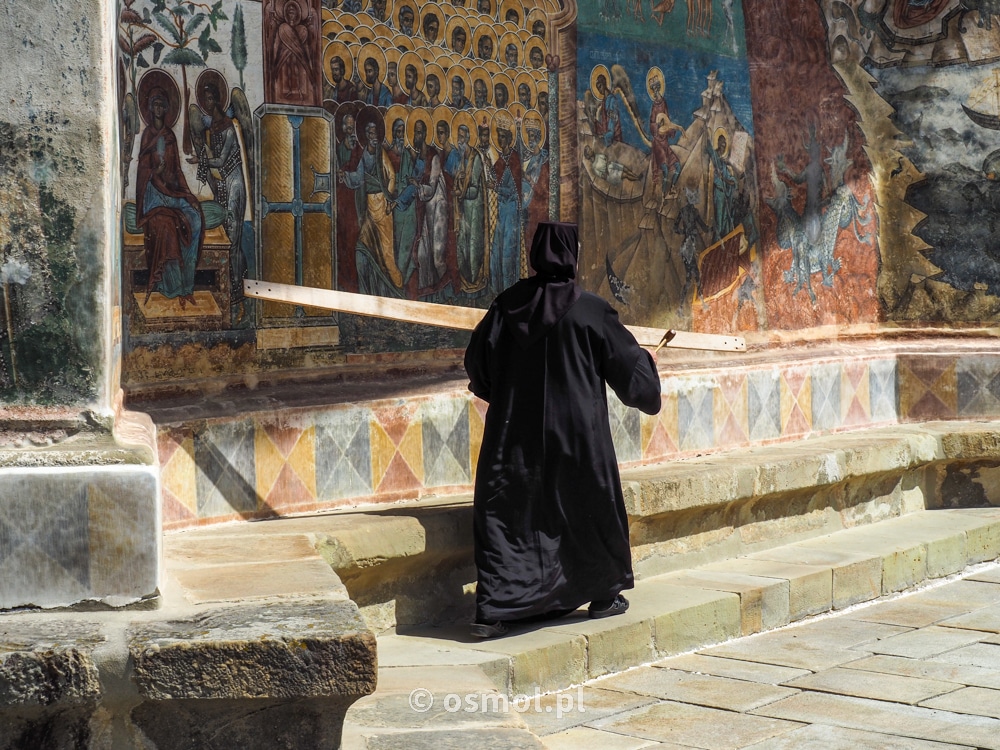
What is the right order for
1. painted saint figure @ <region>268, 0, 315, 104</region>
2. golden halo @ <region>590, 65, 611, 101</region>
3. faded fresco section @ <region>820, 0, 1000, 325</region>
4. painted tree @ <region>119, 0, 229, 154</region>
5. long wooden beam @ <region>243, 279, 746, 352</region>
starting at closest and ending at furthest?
long wooden beam @ <region>243, 279, 746, 352</region>, painted tree @ <region>119, 0, 229, 154</region>, painted saint figure @ <region>268, 0, 315, 104</region>, golden halo @ <region>590, 65, 611, 101</region>, faded fresco section @ <region>820, 0, 1000, 325</region>

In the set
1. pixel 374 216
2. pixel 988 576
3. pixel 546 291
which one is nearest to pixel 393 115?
pixel 374 216

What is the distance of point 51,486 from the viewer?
9.59 ft

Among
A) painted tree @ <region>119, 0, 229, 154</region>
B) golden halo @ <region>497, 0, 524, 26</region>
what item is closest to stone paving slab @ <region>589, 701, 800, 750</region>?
painted tree @ <region>119, 0, 229, 154</region>

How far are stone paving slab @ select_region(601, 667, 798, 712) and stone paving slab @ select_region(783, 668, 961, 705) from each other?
0.47 ft

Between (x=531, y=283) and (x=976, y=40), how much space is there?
5.02 metres

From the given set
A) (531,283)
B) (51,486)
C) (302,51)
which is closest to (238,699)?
(51,486)

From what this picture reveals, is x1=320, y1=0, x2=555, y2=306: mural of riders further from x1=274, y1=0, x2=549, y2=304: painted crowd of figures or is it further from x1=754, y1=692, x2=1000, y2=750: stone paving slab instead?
x1=754, y1=692, x2=1000, y2=750: stone paving slab

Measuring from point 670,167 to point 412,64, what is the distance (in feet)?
6.55

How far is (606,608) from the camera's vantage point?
17.4 feet

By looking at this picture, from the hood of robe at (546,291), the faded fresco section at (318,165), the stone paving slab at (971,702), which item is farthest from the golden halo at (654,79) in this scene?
the stone paving slab at (971,702)

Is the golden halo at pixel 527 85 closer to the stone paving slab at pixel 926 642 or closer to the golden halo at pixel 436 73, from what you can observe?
the golden halo at pixel 436 73

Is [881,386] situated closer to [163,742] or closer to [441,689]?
[441,689]

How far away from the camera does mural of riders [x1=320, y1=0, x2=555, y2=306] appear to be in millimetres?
5977

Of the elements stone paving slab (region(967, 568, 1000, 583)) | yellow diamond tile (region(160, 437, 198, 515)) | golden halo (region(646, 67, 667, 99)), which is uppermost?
golden halo (region(646, 67, 667, 99))
